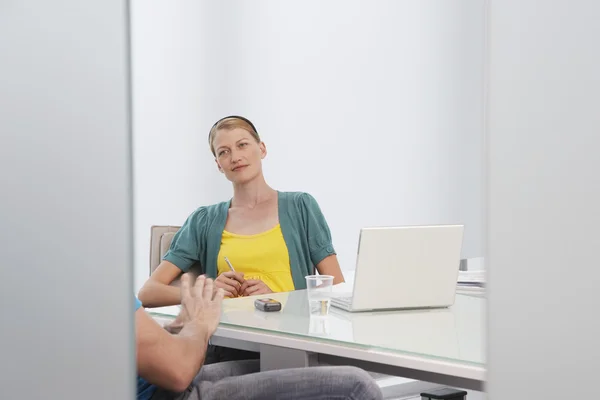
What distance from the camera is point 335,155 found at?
4562mm

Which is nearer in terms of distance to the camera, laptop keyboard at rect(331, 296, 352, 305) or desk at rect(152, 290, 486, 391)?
desk at rect(152, 290, 486, 391)

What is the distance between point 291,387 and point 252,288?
0.97m

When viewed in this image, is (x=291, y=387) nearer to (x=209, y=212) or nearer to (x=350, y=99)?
(x=209, y=212)

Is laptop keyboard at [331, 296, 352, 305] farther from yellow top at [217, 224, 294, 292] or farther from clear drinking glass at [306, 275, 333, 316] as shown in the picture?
yellow top at [217, 224, 294, 292]

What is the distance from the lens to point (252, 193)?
2824 mm

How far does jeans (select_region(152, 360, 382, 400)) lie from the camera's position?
1.48m

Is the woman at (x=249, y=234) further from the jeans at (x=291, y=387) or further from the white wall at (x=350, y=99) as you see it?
the white wall at (x=350, y=99)

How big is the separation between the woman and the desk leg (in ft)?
3.01

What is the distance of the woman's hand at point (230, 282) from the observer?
2.40 metres
